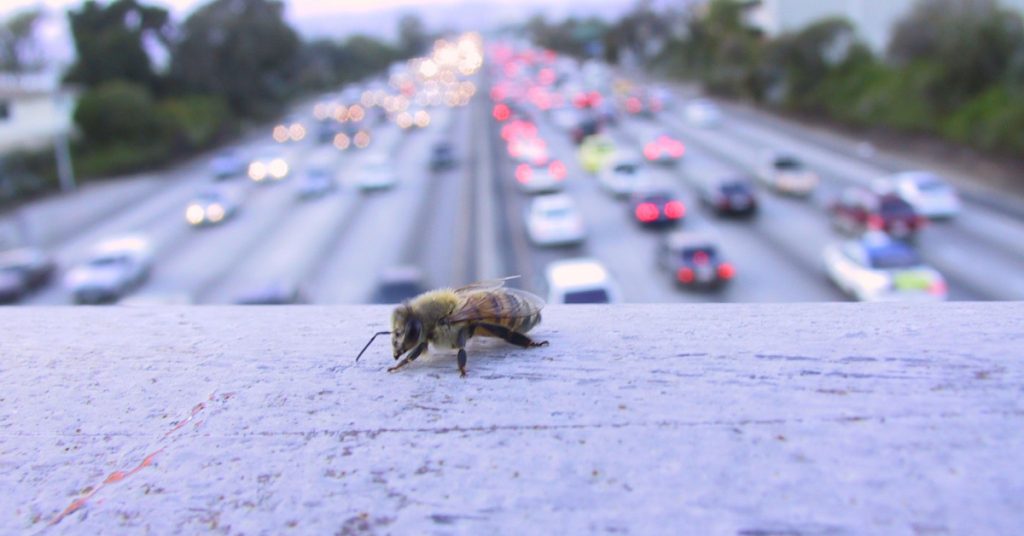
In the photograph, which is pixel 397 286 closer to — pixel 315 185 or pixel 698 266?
pixel 698 266

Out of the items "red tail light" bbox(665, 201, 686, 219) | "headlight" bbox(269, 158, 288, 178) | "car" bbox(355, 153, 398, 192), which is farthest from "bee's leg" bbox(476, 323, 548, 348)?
"headlight" bbox(269, 158, 288, 178)

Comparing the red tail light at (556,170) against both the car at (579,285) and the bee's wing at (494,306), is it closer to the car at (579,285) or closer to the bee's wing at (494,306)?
the car at (579,285)

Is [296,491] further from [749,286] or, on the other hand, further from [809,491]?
[749,286]

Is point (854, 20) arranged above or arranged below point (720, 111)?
above

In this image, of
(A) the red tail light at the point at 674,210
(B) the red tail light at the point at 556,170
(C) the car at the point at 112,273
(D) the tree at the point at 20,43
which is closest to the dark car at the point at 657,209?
(A) the red tail light at the point at 674,210

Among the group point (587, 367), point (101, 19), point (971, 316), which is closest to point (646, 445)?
point (587, 367)

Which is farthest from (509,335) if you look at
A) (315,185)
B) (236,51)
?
(236,51)
